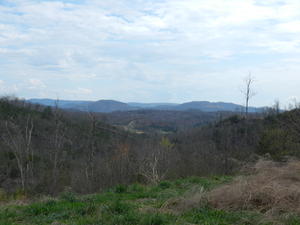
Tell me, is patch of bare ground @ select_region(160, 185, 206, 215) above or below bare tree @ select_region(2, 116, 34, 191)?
above

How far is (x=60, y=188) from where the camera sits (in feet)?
59.8

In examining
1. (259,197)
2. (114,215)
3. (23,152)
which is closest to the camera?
(114,215)

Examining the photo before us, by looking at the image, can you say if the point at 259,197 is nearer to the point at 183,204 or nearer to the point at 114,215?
the point at 183,204

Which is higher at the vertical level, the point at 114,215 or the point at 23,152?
the point at 114,215

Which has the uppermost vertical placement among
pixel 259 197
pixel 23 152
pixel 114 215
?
pixel 259 197

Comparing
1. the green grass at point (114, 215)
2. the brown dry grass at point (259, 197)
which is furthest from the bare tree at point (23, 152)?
the brown dry grass at point (259, 197)

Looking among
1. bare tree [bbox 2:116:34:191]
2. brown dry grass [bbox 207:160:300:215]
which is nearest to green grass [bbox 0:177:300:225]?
brown dry grass [bbox 207:160:300:215]

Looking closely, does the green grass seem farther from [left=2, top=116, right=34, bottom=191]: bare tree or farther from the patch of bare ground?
[left=2, top=116, right=34, bottom=191]: bare tree

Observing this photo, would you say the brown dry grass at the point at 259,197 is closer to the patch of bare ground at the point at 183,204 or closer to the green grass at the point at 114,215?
the patch of bare ground at the point at 183,204

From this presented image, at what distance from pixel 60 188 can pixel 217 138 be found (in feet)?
80.9

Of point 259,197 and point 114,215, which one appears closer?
point 114,215

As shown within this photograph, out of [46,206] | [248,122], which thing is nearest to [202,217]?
[46,206]

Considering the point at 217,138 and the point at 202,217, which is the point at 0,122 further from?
the point at 202,217

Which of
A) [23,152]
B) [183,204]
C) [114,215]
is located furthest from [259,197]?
[23,152]
